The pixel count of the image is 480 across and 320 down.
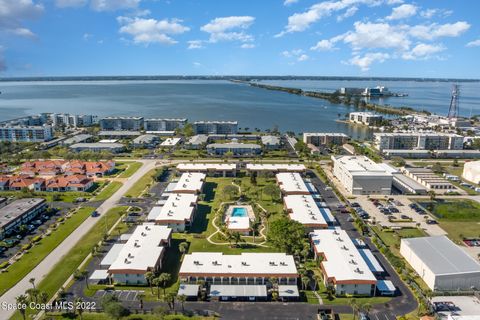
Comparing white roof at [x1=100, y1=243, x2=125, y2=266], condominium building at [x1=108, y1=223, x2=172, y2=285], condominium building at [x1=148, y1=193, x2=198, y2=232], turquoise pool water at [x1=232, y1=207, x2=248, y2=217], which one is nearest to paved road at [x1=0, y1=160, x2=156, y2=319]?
white roof at [x1=100, y1=243, x2=125, y2=266]

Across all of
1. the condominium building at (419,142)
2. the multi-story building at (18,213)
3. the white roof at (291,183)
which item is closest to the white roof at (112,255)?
the multi-story building at (18,213)

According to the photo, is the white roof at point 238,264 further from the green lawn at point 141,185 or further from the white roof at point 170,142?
the white roof at point 170,142

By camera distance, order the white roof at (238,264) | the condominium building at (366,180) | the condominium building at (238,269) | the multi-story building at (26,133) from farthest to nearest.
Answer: the multi-story building at (26,133)
the condominium building at (366,180)
the white roof at (238,264)
the condominium building at (238,269)

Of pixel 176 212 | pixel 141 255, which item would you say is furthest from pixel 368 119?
pixel 141 255

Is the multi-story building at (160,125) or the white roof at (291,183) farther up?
the multi-story building at (160,125)

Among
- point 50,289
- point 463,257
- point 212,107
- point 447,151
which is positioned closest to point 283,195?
point 463,257
